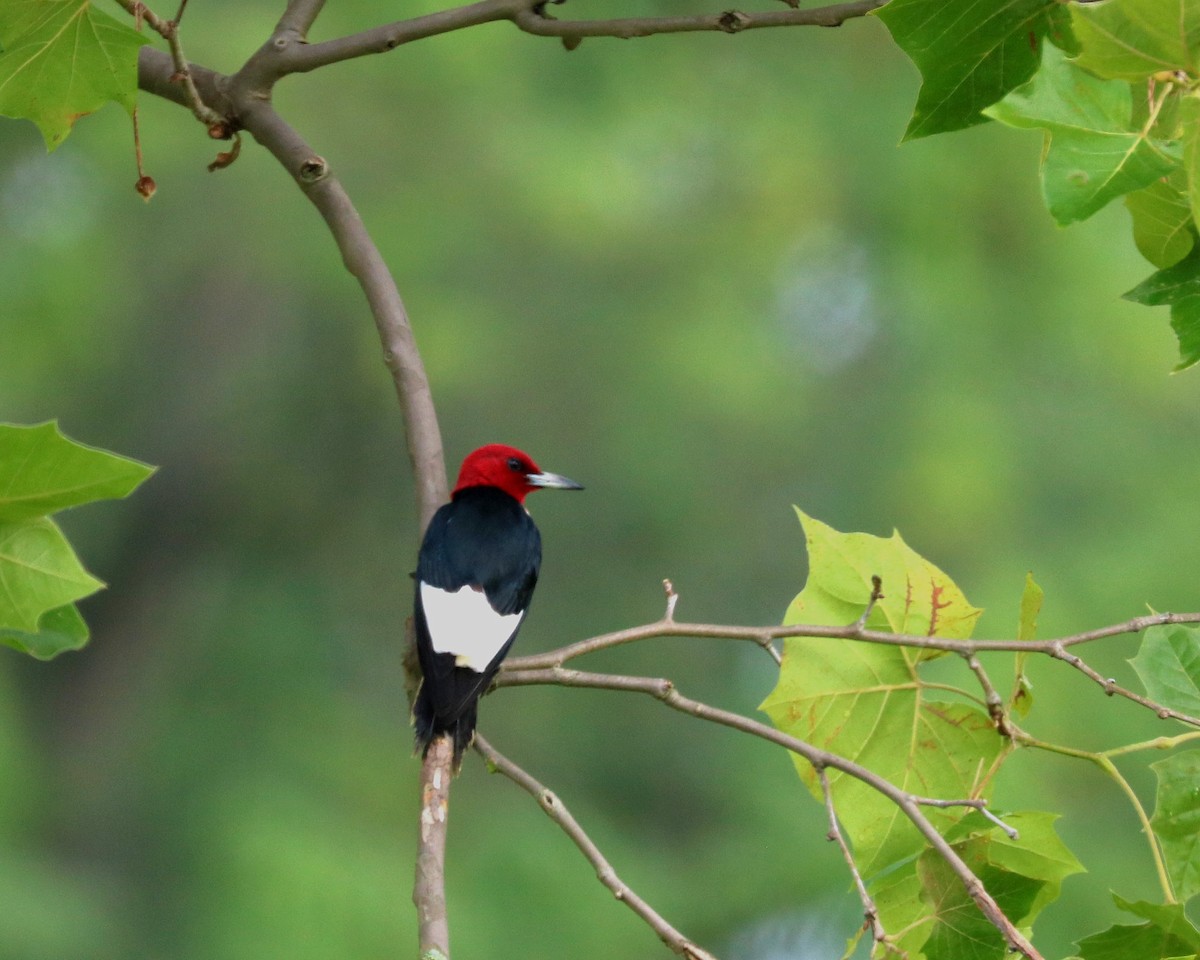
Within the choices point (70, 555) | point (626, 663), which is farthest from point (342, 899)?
point (70, 555)

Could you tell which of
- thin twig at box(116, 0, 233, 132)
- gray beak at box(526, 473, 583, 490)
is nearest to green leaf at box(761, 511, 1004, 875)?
thin twig at box(116, 0, 233, 132)

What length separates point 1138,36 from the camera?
0.77 meters

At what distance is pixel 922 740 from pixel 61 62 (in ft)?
3.21

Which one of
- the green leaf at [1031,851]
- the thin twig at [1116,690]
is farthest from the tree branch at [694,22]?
the green leaf at [1031,851]

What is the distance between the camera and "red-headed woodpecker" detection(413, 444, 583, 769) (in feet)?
5.26

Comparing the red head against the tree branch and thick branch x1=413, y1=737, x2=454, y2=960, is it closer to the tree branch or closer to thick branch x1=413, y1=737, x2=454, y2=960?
the tree branch

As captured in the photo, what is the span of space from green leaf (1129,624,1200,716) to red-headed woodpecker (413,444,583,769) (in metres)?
0.66

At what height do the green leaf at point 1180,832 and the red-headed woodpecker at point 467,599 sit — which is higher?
the green leaf at point 1180,832

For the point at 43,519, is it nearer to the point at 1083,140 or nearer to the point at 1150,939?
the point at 1083,140

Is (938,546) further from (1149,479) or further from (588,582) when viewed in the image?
(588,582)

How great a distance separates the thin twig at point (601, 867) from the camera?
101 cm

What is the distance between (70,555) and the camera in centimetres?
87

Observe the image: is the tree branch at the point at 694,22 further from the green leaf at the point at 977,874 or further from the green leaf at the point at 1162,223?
the green leaf at the point at 977,874

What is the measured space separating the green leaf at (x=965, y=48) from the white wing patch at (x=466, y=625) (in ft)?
2.89
